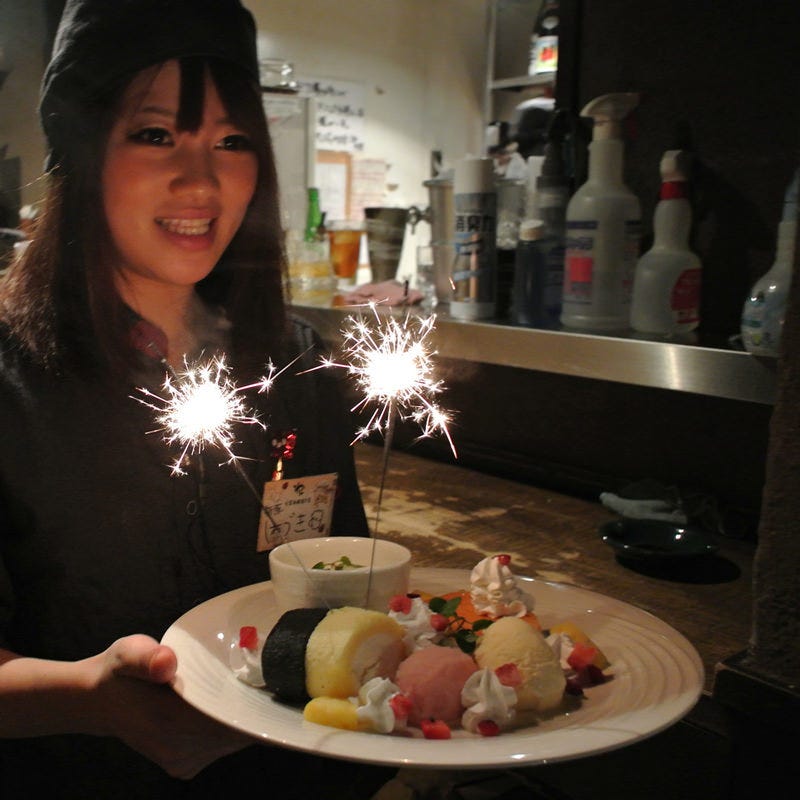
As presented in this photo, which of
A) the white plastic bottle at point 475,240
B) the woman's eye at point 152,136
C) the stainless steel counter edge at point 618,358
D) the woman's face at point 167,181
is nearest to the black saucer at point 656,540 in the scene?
the stainless steel counter edge at point 618,358

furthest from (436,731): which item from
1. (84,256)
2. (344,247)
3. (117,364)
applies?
(344,247)

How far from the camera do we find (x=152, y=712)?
0.80 metres

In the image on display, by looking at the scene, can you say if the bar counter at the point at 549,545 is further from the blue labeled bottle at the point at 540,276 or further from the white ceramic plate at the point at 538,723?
the blue labeled bottle at the point at 540,276

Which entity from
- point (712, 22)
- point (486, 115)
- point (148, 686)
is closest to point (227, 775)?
point (148, 686)

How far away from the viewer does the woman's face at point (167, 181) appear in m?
1.02

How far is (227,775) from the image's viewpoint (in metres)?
1.12

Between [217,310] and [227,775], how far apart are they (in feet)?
2.06

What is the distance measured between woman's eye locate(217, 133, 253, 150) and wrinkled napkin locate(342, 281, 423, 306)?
A: 0.69 metres

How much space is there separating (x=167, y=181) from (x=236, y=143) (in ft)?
0.41

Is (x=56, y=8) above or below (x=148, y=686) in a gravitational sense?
above

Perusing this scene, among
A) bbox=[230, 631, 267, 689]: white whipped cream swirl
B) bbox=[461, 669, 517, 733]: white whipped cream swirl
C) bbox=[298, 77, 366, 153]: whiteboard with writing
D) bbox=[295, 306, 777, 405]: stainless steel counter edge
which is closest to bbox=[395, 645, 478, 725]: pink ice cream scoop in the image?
bbox=[461, 669, 517, 733]: white whipped cream swirl

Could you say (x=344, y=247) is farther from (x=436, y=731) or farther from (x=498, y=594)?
(x=436, y=731)

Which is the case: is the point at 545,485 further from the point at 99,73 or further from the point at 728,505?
the point at 99,73

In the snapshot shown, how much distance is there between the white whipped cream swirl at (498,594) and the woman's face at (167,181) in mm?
507
